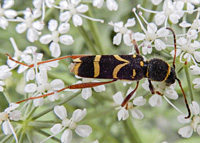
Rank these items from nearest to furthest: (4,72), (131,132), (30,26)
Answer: (4,72), (30,26), (131,132)

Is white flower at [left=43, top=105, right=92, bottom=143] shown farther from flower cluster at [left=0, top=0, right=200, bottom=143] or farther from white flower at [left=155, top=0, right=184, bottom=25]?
white flower at [left=155, top=0, right=184, bottom=25]

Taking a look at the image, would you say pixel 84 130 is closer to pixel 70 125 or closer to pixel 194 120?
pixel 70 125

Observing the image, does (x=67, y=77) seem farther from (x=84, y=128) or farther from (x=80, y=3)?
(x=84, y=128)

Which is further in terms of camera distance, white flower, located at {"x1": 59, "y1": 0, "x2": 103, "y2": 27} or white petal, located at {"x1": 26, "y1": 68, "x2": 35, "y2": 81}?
white flower, located at {"x1": 59, "y1": 0, "x2": 103, "y2": 27}

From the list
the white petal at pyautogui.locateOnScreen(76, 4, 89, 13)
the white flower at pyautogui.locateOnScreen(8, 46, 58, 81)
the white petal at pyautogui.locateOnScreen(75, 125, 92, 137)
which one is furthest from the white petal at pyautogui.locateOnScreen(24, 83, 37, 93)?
the white petal at pyautogui.locateOnScreen(76, 4, 89, 13)

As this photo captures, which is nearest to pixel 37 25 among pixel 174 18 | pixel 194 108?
pixel 174 18

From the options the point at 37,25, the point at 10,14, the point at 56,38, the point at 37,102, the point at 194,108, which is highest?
the point at 10,14

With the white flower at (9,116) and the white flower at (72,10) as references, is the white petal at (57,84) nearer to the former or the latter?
the white flower at (9,116)

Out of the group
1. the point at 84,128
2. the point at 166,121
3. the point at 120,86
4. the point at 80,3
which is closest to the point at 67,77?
the point at 120,86
